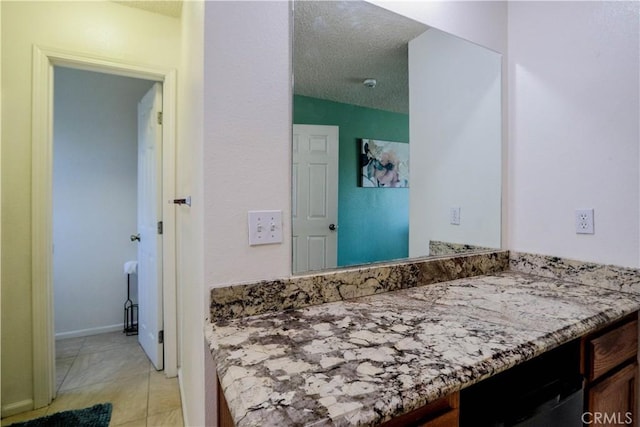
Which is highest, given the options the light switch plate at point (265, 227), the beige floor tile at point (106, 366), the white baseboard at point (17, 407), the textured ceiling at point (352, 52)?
the textured ceiling at point (352, 52)

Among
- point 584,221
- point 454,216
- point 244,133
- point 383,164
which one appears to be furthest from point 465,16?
point 244,133

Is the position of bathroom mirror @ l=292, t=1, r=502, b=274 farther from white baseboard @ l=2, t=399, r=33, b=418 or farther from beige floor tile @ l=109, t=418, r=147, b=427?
white baseboard @ l=2, t=399, r=33, b=418

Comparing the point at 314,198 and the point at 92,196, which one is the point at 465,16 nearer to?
the point at 314,198

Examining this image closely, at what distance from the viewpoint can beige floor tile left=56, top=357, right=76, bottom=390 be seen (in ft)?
7.36

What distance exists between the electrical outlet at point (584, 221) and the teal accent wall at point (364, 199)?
77 cm

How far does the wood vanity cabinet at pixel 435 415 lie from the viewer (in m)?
0.67

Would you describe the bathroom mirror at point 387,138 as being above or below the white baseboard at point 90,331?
above

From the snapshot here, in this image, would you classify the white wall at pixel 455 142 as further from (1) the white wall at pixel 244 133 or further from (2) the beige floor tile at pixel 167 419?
(2) the beige floor tile at pixel 167 419

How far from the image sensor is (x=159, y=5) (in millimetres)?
2105

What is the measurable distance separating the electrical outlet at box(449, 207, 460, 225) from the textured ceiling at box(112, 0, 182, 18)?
208 cm

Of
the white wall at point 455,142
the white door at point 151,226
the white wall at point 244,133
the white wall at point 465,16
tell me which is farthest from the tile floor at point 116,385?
the white wall at point 465,16

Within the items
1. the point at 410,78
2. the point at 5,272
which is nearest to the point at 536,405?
the point at 410,78

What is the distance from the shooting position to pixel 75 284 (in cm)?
300

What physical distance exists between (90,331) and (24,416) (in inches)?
50.1
